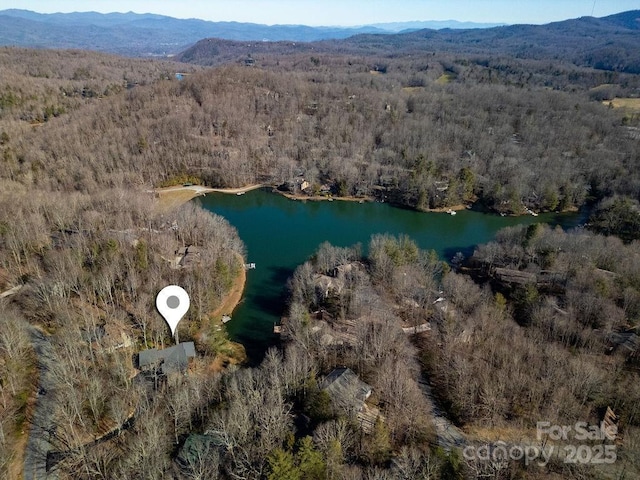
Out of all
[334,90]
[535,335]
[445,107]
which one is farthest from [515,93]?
[535,335]

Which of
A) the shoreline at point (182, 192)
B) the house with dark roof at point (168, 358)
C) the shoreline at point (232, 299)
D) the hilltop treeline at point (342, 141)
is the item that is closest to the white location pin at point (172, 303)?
the house with dark roof at point (168, 358)

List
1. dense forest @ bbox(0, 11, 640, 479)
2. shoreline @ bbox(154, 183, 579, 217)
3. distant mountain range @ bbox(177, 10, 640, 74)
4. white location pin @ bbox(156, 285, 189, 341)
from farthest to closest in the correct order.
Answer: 1. distant mountain range @ bbox(177, 10, 640, 74)
2. shoreline @ bbox(154, 183, 579, 217)
3. white location pin @ bbox(156, 285, 189, 341)
4. dense forest @ bbox(0, 11, 640, 479)

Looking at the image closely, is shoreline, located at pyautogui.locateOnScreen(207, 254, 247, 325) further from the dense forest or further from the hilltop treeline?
the hilltop treeline

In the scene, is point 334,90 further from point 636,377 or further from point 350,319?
point 636,377

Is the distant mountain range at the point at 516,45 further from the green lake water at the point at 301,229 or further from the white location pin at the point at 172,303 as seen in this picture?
the white location pin at the point at 172,303

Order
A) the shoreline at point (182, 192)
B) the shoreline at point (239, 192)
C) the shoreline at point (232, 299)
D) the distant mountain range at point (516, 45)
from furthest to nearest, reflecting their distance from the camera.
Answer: the distant mountain range at point (516, 45) < the shoreline at point (239, 192) < the shoreline at point (182, 192) < the shoreline at point (232, 299)

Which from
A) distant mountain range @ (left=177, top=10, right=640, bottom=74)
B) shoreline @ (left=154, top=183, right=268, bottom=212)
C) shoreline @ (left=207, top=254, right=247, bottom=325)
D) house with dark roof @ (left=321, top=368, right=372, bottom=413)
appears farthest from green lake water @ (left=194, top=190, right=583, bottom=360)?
distant mountain range @ (left=177, top=10, right=640, bottom=74)
